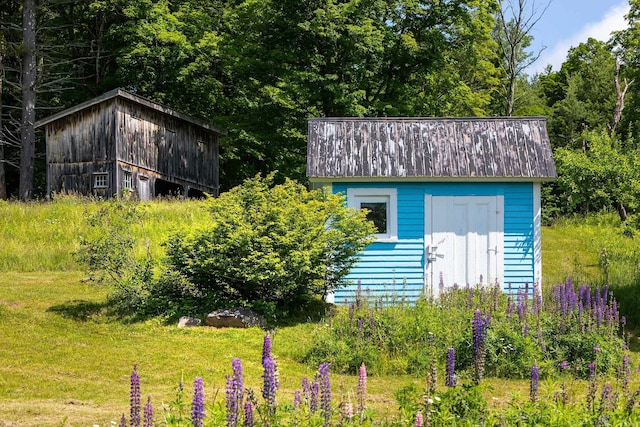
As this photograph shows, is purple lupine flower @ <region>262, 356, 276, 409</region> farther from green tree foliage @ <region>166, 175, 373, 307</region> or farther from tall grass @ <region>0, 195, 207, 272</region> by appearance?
tall grass @ <region>0, 195, 207, 272</region>

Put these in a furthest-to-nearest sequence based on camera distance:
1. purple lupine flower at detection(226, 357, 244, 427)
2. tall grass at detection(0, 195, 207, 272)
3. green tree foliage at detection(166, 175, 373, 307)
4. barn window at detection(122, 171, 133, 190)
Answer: barn window at detection(122, 171, 133, 190)
tall grass at detection(0, 195, 207, 272)
green tree foliage at detection(166, 175, 373, 307)
purple lupine flower at detection(226, 357, 244, 427)

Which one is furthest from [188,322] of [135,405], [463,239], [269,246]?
[135,405]

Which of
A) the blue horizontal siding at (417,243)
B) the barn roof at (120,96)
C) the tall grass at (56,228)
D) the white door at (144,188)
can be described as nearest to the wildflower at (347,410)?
the blue horizontal siding at (417,243)

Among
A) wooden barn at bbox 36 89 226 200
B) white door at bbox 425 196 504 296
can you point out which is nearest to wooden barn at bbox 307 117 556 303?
white door at bbox 425 196 504 296

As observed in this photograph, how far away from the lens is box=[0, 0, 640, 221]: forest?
32.0 metres

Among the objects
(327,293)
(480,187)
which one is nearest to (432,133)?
(480,187)

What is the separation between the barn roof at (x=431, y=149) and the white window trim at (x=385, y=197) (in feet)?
1.39

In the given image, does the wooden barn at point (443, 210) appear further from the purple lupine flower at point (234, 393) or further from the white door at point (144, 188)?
the white door at point (144, 188)

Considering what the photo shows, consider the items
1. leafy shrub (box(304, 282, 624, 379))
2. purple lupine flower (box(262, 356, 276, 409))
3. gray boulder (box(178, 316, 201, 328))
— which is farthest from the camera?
gray boulder (box(178, 316, 201, 328))

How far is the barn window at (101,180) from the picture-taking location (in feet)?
97.7

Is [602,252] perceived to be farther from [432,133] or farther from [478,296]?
[478,296]

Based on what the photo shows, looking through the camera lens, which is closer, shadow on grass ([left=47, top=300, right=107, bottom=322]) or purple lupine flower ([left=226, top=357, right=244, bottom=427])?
purple lupine flower ([left=226, top=357, right=244, bottom=427])

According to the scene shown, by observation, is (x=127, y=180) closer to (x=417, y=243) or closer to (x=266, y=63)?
(x=266, y=63)

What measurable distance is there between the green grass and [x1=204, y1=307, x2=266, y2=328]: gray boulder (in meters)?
0.46
